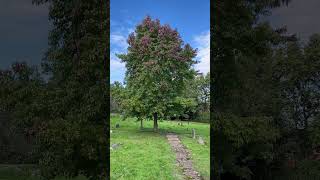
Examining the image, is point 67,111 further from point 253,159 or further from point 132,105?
point 253,159

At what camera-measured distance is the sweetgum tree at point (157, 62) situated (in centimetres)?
519

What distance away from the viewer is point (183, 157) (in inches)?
204

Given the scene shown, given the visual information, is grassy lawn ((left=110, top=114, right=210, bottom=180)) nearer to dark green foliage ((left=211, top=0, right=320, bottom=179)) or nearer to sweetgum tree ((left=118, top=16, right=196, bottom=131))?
sweetgum tree ((left=118, top=16, right=196, bottom=131))

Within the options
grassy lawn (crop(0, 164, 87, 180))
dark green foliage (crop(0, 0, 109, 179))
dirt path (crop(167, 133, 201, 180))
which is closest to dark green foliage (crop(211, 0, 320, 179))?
dirt path (crop(167, 133, 201, 180))

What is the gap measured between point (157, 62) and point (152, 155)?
40.6 inches

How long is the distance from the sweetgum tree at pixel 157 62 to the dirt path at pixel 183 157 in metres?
0.27

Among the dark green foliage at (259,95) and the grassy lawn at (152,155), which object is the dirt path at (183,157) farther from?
the dark green foliage at (259,95)

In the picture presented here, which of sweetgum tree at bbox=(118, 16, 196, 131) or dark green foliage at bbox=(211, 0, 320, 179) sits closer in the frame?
sweetgum tree at bbox=(118, 16, 196, 131)

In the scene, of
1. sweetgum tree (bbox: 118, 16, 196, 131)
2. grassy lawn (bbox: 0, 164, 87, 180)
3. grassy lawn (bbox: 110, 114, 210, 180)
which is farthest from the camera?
grassy lawn (bbox: 0, 164, 87, 180)

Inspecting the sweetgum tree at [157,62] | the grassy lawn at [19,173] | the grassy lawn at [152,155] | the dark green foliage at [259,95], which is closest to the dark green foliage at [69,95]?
the grassy lawn at [19,173]

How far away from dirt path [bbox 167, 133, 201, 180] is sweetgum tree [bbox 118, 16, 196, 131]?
27cm

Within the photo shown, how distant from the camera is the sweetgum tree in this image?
5.19 meters

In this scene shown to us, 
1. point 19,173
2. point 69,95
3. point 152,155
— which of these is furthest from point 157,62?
point 19,173

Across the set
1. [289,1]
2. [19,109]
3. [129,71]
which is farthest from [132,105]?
[289,1]
